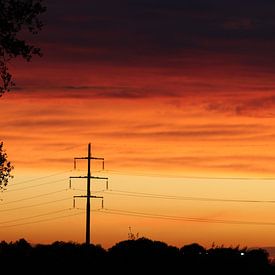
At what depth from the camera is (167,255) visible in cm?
8612

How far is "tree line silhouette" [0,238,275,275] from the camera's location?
69.2 m

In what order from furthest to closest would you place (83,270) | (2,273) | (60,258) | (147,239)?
(147,239)
(60,258)
(83,270)
(2,273)

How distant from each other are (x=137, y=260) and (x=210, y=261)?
627 centimetres

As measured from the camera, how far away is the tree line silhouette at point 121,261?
6925 centimetres

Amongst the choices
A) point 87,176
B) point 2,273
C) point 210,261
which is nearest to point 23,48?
point 2,273

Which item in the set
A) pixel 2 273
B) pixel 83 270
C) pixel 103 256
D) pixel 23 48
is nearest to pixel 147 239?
pixel 103 256

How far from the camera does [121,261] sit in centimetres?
7800

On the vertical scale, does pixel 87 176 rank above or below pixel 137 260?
above

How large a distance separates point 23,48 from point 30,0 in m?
1.85

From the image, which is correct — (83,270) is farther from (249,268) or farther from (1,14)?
(1,14)

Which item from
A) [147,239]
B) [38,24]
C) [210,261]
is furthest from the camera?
[147,239]

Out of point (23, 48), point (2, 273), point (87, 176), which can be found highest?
point (87, 176)

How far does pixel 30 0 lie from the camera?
39.3 m

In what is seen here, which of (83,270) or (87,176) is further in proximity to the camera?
(87,176)
